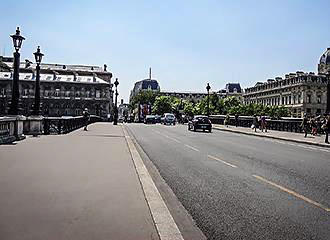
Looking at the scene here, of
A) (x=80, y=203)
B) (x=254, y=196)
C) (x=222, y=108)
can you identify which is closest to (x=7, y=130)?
(x=80, y=203)

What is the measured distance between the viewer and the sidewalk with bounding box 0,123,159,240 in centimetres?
513

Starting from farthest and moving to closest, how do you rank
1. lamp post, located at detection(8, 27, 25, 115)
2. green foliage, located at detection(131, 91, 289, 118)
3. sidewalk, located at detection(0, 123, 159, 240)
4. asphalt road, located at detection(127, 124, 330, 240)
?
green foliage, located at detection(131, 91, 289, 118), lamp post, located at detection(8, 27, 25, 115), asphalt road, located at detection(127, 124, 330, 240), sidewalk, located at detection(0, 123, 159, 240)

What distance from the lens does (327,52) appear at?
427 feet

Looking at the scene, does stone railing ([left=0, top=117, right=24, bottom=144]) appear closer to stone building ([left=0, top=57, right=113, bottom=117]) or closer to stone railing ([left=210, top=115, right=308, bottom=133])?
stone railing ([left=210, top=115, right=308, bottom=133])

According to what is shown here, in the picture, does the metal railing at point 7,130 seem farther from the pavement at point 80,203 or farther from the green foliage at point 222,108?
the green foliage at point 222,108

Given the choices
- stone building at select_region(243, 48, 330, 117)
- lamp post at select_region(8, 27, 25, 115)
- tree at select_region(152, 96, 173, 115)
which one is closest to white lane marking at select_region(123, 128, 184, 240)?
lamp post at select_region(8, 27, 25, 115)

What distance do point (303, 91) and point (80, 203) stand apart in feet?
411

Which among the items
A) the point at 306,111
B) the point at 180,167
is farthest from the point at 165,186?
the point at 306,111

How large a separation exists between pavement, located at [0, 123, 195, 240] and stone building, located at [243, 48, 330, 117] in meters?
114

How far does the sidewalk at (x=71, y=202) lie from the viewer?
5133 mm

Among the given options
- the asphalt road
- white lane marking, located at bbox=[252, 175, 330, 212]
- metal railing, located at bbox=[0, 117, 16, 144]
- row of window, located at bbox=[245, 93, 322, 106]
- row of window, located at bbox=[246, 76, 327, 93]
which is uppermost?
row of window, located at bbox=[246, 76, 327, 93]

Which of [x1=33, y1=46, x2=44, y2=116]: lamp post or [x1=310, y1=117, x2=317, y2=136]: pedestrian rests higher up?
[x1=33, y1=46, x2=44, y2=116]: lamp post

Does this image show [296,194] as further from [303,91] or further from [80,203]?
[303,91]

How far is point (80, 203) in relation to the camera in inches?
264
